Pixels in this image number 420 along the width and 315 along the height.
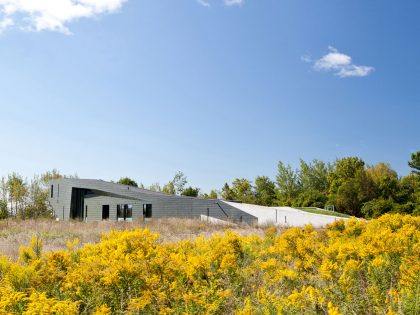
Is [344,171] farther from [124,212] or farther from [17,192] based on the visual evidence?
[17,192]

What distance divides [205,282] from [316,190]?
43897 mm

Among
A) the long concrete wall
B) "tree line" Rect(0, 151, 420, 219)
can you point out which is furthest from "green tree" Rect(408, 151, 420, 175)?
the long concrete wall

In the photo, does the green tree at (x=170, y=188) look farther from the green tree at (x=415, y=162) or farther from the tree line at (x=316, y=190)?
the green tree at (x=415, y=162)

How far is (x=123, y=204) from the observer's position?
37.8 m

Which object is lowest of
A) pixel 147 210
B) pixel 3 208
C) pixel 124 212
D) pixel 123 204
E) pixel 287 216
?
pixel 287 216

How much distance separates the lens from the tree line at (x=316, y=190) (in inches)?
1436

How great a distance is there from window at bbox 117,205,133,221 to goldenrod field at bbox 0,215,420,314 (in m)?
31.9

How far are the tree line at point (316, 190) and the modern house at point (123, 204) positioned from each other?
9.60ft

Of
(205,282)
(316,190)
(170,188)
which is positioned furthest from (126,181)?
(205,282)

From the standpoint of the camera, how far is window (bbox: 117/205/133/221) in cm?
3700

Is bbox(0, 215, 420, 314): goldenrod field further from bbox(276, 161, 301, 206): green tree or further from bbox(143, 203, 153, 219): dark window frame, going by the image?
bbox(276, 161, 301, 206): green tree

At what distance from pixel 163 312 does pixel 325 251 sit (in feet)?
9.20

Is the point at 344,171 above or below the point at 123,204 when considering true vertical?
above

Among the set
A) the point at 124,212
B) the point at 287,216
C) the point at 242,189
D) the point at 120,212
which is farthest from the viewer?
the point at 242,189
